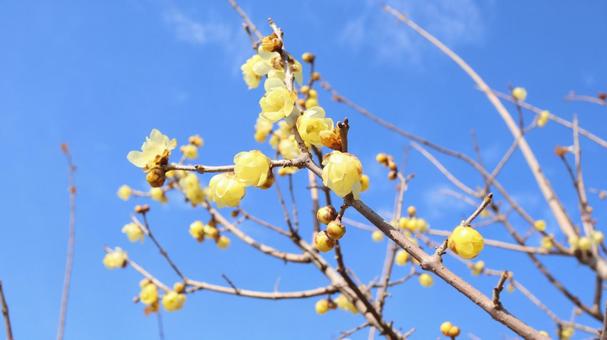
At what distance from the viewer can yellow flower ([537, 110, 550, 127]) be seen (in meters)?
5.99

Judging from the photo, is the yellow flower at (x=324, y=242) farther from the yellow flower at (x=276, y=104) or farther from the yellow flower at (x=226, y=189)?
the yellow flower at (x=276, y=104)

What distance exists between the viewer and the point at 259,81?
239 centimetres

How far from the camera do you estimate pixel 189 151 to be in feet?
16.0

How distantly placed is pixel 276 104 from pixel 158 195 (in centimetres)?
346

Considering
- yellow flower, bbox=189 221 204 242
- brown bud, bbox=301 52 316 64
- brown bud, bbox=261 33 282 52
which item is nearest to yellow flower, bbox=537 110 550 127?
brown bud, bbox=301 52 316 64

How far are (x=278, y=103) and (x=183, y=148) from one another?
11.3 ft

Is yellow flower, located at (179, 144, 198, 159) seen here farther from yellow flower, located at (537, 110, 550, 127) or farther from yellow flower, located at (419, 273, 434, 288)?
yellow flower, located at (537, 110, 550, 127)

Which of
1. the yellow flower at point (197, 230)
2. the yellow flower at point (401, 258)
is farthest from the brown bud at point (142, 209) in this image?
the yellow flower at point (401, 258)

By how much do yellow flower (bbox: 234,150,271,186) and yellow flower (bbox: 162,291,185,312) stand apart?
2.68 metres

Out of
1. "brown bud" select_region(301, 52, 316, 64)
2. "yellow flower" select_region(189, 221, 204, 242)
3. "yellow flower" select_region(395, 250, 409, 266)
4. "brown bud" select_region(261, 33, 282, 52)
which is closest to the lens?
"brown bud" select_region(261, 33, 282, 52)

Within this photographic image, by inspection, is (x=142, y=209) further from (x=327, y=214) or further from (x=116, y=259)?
(x=327, y=214)

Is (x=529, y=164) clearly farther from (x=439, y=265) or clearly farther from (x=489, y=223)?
(x=439, y=265)

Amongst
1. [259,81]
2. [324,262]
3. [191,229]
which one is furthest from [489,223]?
[259,81]

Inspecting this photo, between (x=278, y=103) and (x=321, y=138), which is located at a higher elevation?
(x=278, y=103)
